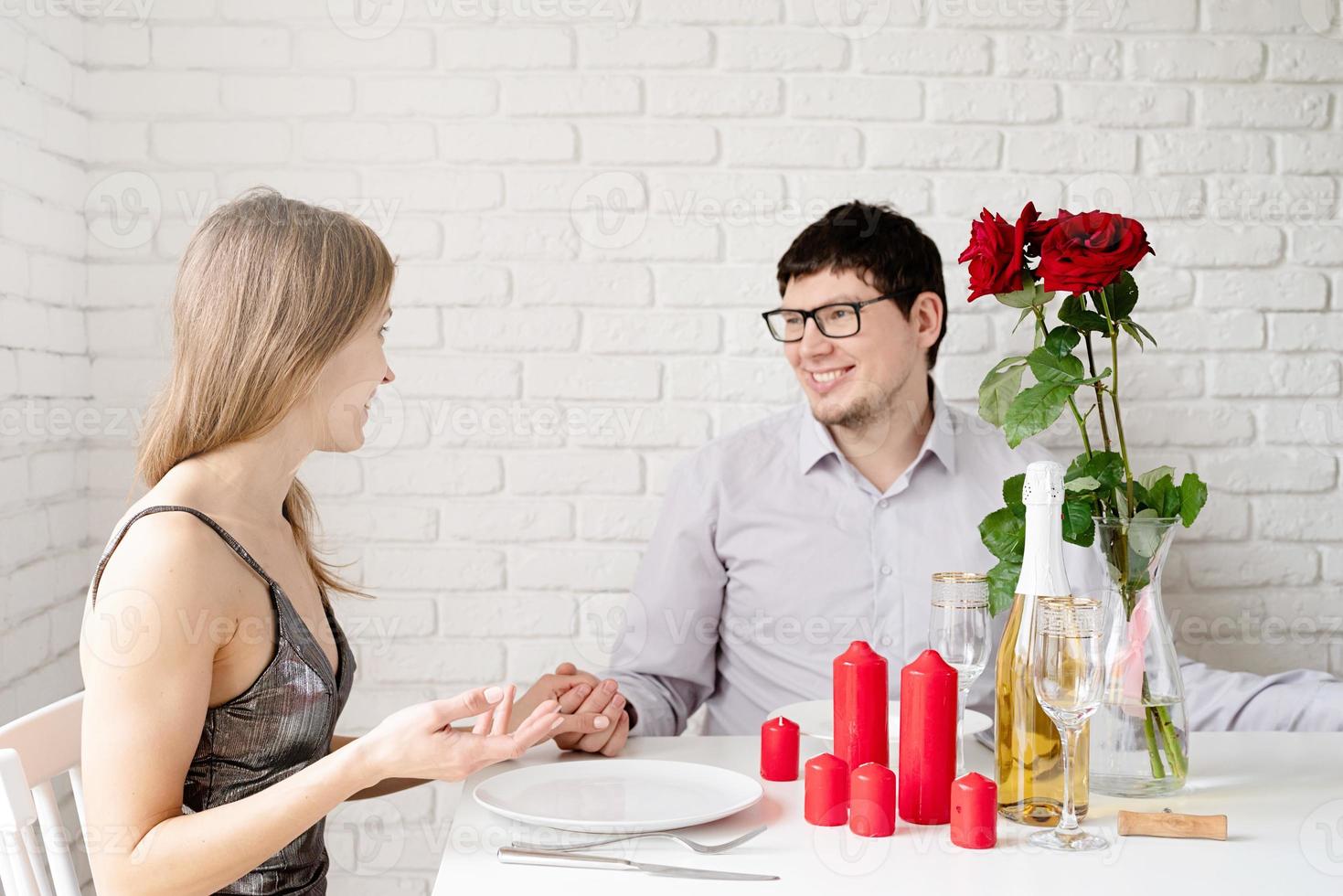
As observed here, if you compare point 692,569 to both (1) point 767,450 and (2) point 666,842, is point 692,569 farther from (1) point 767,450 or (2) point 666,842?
(2) point 666,842

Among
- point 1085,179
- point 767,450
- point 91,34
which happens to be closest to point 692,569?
point 767,450

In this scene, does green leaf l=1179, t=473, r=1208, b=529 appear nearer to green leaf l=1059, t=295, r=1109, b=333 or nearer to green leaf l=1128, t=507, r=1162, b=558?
green leaf l=1128, t=507, r=1162, b=558

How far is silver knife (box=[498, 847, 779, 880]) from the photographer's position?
1.07 metres

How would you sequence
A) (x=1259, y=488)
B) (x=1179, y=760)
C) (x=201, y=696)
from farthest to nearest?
(x=1259, y=488) < (x=1179, y=760) < (x=201, y=696)

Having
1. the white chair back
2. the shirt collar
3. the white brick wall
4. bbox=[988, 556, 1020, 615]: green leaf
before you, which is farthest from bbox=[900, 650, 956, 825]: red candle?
the white brick wall

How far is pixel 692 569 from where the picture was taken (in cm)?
217

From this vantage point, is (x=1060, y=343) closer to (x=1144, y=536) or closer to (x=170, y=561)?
(x=1144, y=536)

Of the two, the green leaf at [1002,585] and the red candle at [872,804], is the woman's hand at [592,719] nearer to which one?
the red candle at [872,804]

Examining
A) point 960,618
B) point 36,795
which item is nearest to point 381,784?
point 36,795

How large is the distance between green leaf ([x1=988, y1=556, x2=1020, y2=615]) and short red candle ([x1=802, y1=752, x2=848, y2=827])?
250mm

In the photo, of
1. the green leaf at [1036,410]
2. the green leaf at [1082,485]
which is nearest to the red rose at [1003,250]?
the green leaf at [1036,410]

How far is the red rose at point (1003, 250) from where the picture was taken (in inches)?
51.1

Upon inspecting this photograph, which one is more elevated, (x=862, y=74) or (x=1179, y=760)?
(x=862, y=74)

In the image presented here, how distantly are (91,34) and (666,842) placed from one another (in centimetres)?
184
